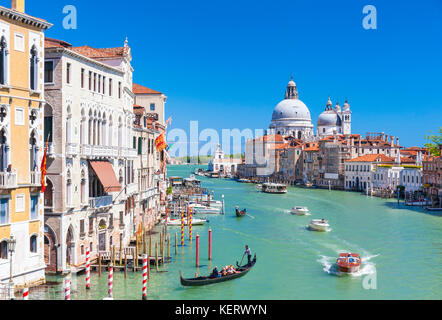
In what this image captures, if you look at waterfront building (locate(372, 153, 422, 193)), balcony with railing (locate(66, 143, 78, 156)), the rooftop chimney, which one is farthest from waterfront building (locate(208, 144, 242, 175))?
the rooftop chimney

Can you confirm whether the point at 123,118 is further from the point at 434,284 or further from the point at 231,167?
the point at 231,167

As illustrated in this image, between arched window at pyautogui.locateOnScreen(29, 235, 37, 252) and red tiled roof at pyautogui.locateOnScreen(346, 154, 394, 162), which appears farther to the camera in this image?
red tiled roof at pyautogui.locateOnScreen(346, 154, 394, 162)

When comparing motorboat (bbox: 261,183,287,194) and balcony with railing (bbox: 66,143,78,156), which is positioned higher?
balcony with railing (bbox: 66,143,78,156)

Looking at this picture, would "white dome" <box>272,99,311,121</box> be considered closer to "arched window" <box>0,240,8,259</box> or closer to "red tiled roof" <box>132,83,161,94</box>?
"red tiled roof" <box>132,83,161,94</box>

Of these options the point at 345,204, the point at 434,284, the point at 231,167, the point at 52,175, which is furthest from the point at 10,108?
the point at 231,167

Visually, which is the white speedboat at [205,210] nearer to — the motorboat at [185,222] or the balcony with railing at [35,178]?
the motorboat at [185,222]
